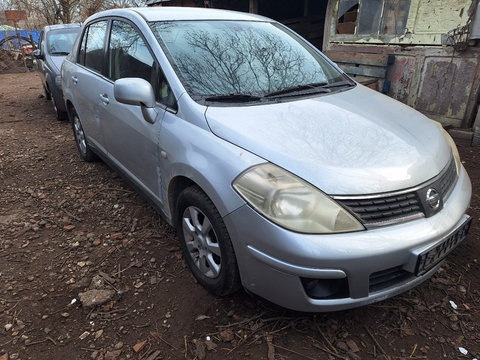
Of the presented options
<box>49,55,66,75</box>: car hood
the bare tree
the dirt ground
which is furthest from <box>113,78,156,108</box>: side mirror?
the bare tree

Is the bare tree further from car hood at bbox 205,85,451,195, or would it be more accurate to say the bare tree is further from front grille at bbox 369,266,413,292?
front grille at bbox 369,266,413,292

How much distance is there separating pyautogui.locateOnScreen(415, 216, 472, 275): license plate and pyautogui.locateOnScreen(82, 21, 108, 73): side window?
299cm

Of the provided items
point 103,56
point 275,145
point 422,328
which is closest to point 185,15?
point 103,56

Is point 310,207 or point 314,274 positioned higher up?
point 310,207

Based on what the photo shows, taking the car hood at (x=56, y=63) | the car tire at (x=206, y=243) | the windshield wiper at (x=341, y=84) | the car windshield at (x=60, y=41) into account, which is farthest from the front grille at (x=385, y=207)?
the car windshield at (x=60, y=41)

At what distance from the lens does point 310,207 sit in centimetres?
166

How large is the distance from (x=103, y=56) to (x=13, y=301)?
214 centimetres

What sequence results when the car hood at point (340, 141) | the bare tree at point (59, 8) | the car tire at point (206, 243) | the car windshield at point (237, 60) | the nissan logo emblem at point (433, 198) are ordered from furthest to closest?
the bare tree at point (59, 8), the car windshield at point (237, 60), the car tire at point (206, 243), the nissan logo emblem at point (433, 198), the car hood at point (340, 141)

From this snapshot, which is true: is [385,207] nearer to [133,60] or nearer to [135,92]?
[135,92]

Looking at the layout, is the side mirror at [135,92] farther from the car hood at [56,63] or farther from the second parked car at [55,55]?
the car hood at [56,63]

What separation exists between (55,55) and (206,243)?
6.17 metres

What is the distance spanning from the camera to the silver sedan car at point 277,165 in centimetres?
166

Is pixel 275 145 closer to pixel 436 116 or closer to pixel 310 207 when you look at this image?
pixel 310 207

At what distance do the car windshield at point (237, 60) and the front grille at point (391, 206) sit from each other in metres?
1.00
